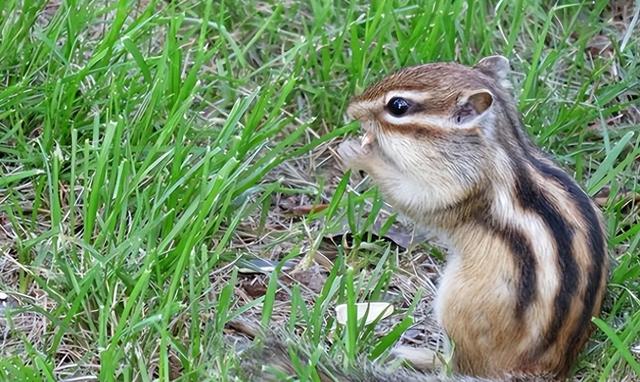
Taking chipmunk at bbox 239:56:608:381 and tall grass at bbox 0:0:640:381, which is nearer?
chipmunk at bbox 239:56:608:381

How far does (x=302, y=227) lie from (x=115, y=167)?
0.71 meters

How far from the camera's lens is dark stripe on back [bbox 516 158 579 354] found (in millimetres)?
3869

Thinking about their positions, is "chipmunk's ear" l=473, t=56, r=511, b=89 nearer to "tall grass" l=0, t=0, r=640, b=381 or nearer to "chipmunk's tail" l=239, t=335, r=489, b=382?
"tall grass" l=0, t=0, r=640, b=381

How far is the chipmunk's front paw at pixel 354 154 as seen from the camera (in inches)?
174

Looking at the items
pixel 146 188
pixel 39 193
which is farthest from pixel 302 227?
pixel 39 193

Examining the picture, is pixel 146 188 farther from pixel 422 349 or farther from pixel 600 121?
pixel 600 121

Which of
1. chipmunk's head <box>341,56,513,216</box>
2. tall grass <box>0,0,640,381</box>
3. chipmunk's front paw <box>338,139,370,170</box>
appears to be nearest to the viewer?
tall grass <box>0,0,640,381</box>

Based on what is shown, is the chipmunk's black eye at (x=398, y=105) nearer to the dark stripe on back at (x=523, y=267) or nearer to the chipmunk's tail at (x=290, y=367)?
the dark stripe on back at (x=523, y=267)

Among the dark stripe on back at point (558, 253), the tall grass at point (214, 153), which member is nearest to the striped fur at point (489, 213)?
the dark stripe on back at point (558, 253)

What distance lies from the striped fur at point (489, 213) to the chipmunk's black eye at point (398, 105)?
16mm

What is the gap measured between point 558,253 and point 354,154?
2.83 ft

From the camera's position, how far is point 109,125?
4.46m

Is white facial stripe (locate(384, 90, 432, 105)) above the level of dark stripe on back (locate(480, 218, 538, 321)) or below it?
above

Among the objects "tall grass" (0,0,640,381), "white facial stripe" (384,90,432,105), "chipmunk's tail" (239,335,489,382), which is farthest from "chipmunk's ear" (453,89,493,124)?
"chipmunk's tail" (239,335,489,382)
